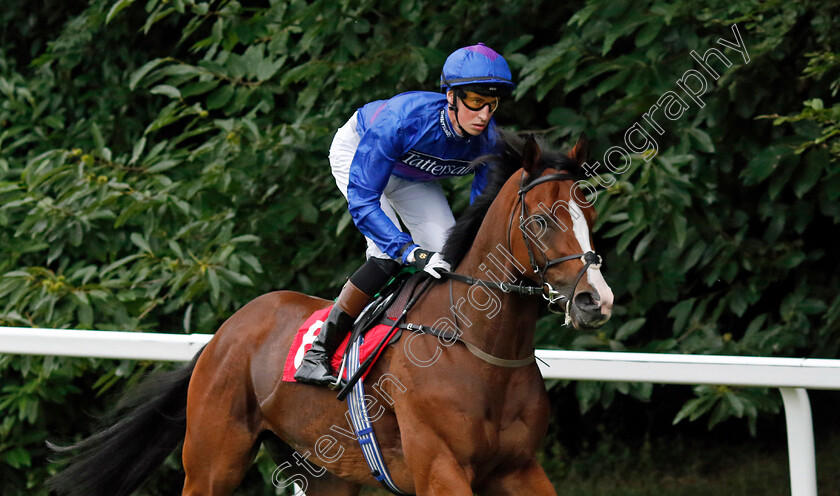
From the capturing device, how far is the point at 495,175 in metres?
3.31

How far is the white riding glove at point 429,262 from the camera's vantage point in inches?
132

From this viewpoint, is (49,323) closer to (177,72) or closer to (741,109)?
(177,72)

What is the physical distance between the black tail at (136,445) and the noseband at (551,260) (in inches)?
73.1

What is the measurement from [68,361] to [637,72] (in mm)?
A: 3552

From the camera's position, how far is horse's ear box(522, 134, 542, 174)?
306cm

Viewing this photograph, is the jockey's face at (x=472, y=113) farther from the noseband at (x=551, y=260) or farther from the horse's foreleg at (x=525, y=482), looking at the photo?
the horse's foreleg at (x=525, y=482)

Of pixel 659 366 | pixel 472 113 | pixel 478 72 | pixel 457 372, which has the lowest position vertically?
pixel 659 366

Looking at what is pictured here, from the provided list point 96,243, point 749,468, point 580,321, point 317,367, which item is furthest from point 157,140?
point 580,321

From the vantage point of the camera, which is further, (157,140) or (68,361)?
(157,140)

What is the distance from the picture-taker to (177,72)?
230 inches

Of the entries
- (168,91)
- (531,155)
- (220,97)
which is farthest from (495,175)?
(168,91)

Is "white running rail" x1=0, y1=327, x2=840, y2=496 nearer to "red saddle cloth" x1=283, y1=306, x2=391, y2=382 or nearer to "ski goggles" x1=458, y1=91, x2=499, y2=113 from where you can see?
"red saddle cloth" x1=283, y1=306, x2=391, y2=382

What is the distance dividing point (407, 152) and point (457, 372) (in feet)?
2.87

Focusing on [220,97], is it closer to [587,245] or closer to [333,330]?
[333,330]
